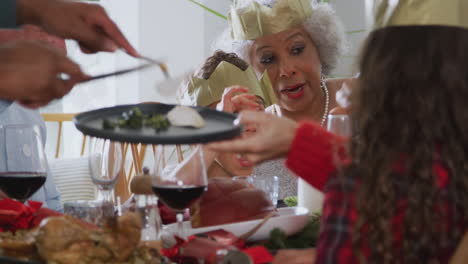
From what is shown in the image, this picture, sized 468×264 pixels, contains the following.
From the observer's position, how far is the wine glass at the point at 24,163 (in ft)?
4.06

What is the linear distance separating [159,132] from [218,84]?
4.79 feet

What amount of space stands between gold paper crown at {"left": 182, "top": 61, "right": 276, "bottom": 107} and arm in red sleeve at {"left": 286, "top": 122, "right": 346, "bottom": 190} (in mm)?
1404

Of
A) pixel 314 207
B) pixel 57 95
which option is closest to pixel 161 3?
pixel 314 207

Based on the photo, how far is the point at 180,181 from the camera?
1051 millimetres

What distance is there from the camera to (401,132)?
0.78m

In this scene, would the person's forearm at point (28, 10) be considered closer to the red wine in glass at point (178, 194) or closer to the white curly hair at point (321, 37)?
the red wine in glass at point (178, 194)

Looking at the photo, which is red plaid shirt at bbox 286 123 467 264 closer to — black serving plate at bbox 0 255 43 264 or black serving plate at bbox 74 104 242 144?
black serving plate at bbox 74 104 242 144

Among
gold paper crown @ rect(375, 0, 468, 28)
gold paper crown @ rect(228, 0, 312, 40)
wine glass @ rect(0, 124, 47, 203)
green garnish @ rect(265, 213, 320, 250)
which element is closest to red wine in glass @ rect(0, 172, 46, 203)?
wine glass @ rect(0, 124, 47, 203)

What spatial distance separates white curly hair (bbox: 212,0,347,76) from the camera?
111 inches

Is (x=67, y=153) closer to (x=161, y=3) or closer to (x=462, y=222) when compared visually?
(x=161, y=3)

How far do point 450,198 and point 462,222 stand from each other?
4cm

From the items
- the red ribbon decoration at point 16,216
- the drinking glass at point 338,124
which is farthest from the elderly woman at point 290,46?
the red ribbon decoration at point 16,216

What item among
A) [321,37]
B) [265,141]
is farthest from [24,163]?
[321,37]

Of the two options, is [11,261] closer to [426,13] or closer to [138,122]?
[138,122]
